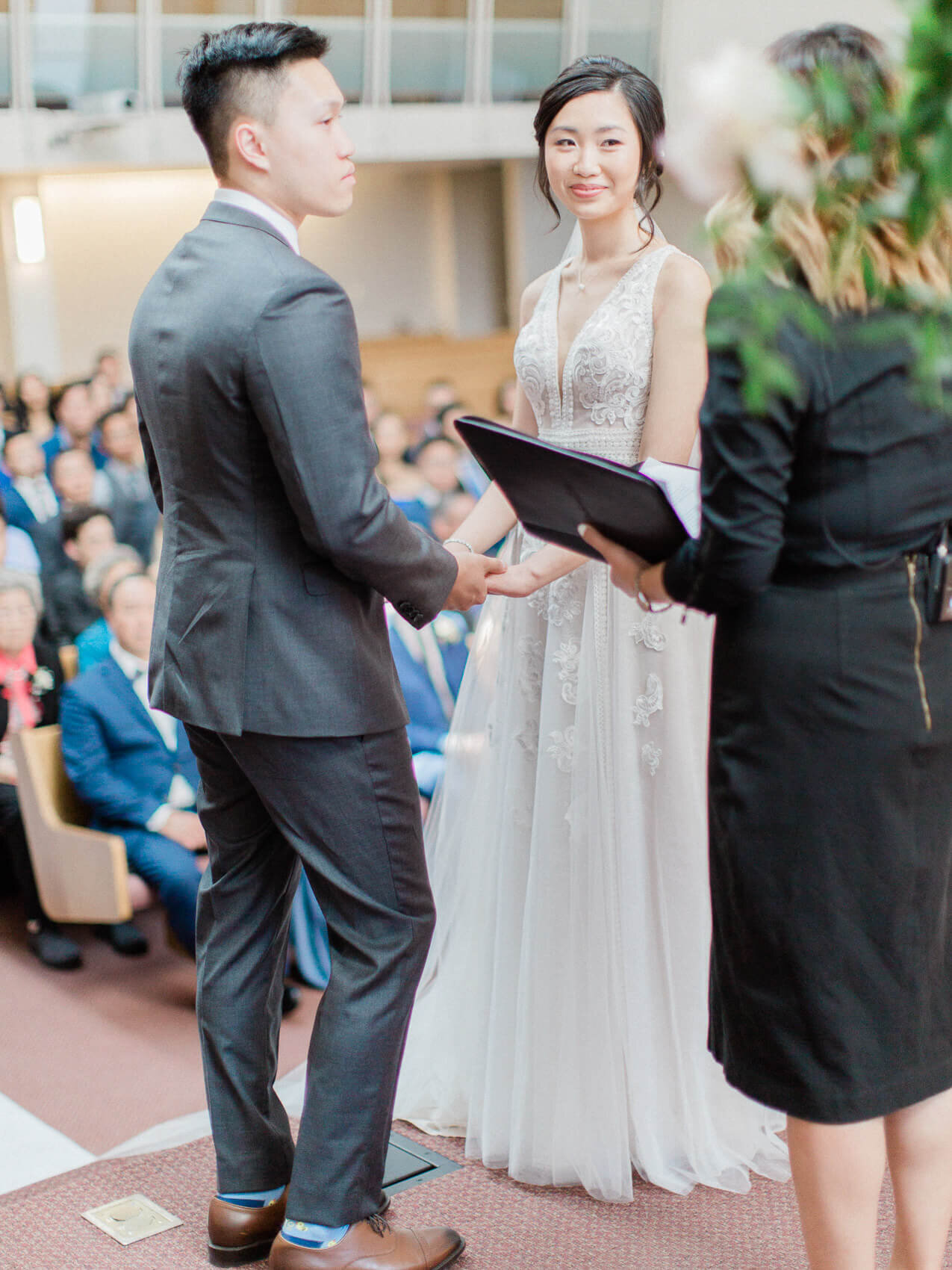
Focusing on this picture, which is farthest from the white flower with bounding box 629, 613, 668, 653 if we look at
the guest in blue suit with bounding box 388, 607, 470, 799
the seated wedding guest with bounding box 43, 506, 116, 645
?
the seated wedding guest with bounding box 43, 506, 116, 645

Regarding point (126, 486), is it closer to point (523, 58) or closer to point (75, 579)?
point (75, 579)

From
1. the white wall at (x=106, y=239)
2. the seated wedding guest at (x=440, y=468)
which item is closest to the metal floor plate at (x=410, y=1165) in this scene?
the seated wedding guest at (x=440, y=468)

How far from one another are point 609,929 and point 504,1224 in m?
0.49

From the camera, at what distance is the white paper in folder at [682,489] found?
1611 millimetres

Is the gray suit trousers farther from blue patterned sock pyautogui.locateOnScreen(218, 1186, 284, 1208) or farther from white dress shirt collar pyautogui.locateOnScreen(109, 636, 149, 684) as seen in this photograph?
white dress shirt collar pyautogui.locateOnScreen(109, 636, 149, 684)

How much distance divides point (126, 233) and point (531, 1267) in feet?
44.8

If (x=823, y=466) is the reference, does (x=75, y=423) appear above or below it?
below

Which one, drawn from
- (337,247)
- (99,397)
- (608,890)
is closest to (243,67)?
(608,890)

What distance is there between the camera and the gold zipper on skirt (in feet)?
4.75

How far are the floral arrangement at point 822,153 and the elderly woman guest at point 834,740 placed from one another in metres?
0.18

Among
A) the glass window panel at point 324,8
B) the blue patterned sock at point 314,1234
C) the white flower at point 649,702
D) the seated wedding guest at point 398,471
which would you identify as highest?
the glass window panel at point 324,8

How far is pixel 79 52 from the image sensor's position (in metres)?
11.6

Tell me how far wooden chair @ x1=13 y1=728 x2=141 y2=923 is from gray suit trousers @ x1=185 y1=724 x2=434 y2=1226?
1.40m

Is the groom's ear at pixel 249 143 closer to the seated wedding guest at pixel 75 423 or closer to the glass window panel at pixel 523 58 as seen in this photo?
Result: the seated wedding guest at pixel 75 423
